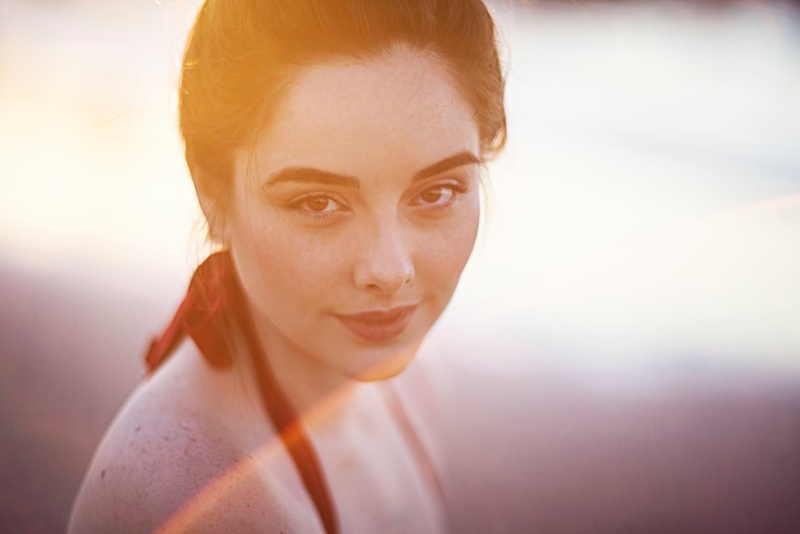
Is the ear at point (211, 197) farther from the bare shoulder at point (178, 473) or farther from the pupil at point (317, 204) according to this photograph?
the bare shoulder at point (178, 473)

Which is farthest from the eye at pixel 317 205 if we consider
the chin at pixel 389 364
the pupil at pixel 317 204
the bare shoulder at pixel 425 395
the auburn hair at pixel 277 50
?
the bare shoulder at pixel 425 395

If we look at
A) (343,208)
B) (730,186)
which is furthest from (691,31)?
(343,208)

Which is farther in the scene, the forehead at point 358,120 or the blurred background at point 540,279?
the blurred background at point 540,279

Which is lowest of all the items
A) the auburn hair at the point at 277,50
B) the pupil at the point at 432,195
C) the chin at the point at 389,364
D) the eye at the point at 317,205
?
the chin at the point at 389,364

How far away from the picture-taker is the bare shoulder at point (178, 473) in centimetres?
92

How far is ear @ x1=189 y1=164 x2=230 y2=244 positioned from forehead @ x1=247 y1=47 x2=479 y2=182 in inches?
5.5

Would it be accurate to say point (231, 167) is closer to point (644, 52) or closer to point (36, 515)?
point (36, 515)

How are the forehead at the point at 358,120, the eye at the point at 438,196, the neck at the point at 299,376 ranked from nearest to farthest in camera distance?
the forehead at the point at 358,120 < the eye at the point at 438,196 < the neck at the point at 299,376

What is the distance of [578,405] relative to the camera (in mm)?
2521

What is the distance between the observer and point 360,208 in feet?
3.04

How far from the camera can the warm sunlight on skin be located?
876mm

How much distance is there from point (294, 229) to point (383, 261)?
14 cm

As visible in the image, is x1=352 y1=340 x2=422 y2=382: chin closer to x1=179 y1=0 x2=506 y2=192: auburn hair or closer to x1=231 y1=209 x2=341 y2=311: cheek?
x1=231 y1=209 x2=341 y2=311: cheek

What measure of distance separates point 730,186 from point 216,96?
10.7 feet
